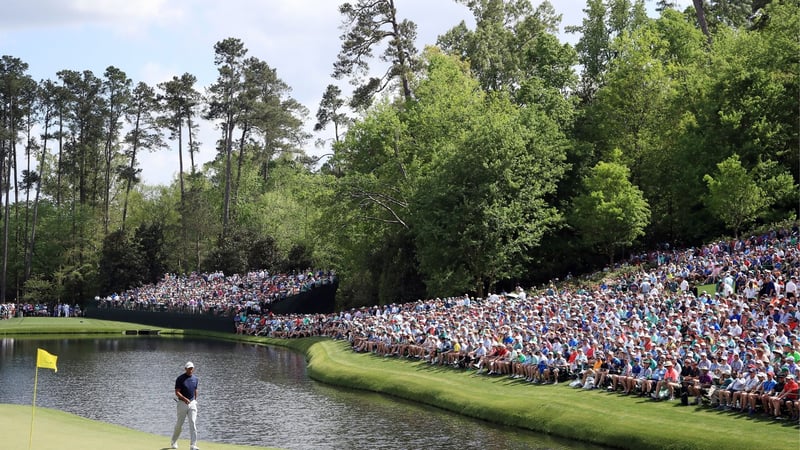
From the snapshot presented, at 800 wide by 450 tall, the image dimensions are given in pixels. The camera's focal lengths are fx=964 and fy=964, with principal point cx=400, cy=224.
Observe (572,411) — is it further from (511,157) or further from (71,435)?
(511,157)

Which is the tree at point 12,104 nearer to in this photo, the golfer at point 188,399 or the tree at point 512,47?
the tree at point 512,47

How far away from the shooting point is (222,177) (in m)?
133

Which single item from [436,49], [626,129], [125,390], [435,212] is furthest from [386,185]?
[125,390]

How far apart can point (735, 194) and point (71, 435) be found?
4103 centimetres

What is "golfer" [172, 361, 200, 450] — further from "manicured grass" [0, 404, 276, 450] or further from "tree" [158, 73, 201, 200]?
"tree" [158, 73, 201, 200]

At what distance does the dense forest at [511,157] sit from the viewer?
60406mm

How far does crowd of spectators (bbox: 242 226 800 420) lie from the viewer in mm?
28953

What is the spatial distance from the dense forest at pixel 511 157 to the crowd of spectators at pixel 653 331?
5.94 meters

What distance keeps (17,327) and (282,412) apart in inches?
1985

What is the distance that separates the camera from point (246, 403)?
39.2m

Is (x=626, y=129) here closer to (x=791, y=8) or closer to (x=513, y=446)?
(x=791, y=8)

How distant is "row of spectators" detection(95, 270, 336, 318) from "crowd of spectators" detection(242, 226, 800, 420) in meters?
21.3

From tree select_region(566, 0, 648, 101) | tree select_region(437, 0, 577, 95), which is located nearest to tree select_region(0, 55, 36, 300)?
tree select_region(437, 0, 577, 95)

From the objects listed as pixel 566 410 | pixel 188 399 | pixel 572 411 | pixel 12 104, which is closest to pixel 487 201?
pixel 566 410
